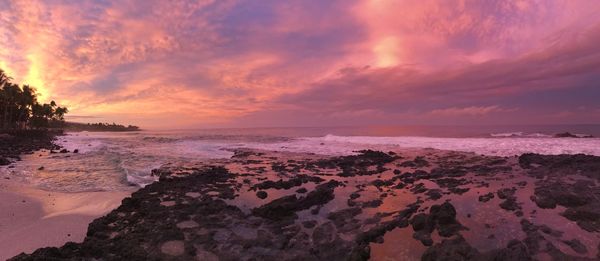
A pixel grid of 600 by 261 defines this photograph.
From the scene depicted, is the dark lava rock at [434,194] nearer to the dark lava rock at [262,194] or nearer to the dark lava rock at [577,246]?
the dark lava rock at [577,246]

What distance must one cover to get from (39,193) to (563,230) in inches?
733

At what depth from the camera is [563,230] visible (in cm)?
898

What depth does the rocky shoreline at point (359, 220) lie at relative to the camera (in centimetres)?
791

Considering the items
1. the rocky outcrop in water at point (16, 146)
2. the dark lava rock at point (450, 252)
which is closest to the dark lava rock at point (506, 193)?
the dark lava rock at point (450, 252)

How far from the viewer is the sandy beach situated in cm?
851

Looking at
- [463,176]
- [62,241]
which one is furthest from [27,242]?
[463,176]

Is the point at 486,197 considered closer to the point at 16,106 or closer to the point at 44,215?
the point at 44,215

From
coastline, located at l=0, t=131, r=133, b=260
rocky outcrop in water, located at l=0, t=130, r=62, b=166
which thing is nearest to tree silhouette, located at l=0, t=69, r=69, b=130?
rocky outcrop in water, located at l=0, t=130, r=62, b=166

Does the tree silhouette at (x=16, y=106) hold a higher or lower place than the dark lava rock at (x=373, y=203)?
higher

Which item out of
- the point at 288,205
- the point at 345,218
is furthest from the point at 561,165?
the point at 288,205

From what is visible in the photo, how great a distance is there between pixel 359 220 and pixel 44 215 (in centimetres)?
995

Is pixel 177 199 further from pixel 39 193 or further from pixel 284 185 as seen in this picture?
pixel 39 193

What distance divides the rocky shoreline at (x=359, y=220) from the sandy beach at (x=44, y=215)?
0.80 m

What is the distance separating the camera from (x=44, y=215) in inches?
429
